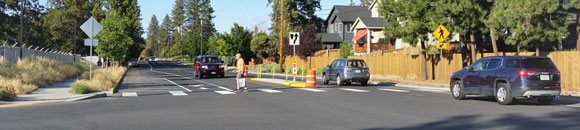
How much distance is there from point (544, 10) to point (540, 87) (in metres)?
A: 8.01

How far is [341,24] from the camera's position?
2586 inches

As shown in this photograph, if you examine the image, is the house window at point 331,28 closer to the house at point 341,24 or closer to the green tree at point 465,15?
the house at point 341,24

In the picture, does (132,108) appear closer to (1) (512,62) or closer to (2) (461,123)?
(2) (461,123)

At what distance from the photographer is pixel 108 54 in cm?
3916

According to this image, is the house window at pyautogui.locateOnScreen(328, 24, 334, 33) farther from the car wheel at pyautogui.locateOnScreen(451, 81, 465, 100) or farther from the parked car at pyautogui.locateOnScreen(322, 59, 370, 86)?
the car wheel at pyautogui.locateOnScreen(451, 81, 465, 100)

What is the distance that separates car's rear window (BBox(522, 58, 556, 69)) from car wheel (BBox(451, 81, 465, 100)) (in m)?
2.44

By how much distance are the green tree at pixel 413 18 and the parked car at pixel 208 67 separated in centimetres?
1101

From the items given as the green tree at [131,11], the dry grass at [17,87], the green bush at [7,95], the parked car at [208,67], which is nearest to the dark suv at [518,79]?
the green bush at [7,95]

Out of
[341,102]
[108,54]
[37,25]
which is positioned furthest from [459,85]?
[37,25]

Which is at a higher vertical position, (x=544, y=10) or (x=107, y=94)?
(x=544, y=10)

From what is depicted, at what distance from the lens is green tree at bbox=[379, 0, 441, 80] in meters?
25.5

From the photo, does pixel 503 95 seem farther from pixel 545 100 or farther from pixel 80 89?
pixel 80 89

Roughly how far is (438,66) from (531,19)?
8.58m

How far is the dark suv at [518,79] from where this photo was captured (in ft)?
42.3
